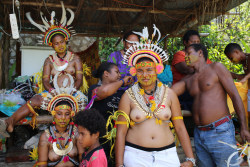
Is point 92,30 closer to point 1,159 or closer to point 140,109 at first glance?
point 1,159

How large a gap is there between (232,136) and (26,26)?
236 inches

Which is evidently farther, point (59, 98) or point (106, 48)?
point (106, 48)

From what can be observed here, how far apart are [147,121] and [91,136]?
0.66 m

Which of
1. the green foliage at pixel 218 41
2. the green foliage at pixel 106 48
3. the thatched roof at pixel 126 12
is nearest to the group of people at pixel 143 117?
the thatched roof at pixel 126 12

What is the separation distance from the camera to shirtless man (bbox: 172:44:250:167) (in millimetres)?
3193

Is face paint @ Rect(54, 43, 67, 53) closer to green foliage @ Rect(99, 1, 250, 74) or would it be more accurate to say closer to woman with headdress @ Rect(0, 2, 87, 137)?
woman with headdress @ Rect(0, 2, 87, 137)

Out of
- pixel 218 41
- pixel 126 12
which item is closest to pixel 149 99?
pixel 126 12

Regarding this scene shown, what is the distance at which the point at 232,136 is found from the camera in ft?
10.6

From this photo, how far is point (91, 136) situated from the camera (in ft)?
8.77

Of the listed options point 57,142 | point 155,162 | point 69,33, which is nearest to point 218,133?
point 155,162

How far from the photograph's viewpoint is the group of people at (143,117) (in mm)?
2725

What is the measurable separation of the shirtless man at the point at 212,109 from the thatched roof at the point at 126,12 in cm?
161

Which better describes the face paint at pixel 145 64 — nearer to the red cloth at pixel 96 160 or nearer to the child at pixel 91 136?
the child at pixel 91 136

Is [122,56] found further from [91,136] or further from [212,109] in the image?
[91,136]
